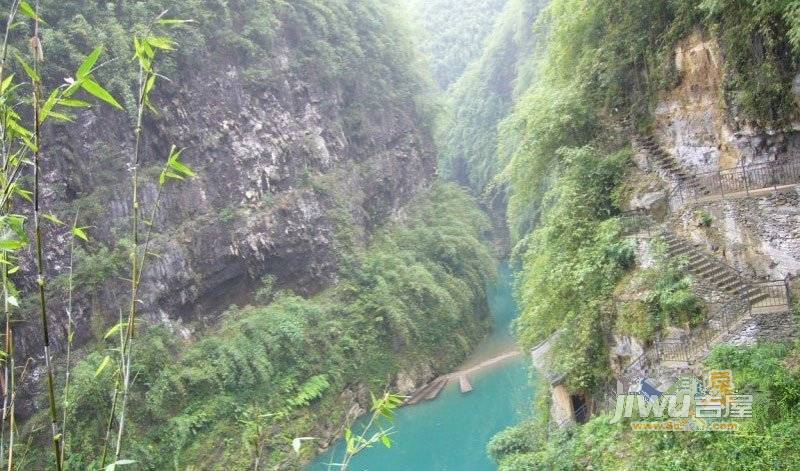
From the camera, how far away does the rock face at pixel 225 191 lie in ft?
47.1

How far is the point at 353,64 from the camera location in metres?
22.1

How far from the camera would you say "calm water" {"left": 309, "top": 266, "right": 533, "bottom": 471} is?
44.2 feet

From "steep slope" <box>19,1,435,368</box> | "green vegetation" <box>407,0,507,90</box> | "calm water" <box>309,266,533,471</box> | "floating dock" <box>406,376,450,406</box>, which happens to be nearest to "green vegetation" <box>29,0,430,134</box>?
"steep slope" <box>19,1,435,368</box>

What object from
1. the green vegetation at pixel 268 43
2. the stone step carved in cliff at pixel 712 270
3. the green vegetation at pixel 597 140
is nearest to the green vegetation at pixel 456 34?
the green vegetation at pixel 268 43

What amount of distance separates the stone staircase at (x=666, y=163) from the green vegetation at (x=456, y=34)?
32276 millimetres

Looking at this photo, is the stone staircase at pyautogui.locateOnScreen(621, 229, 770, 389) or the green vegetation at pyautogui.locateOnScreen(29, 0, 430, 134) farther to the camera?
the green vegetation at pyautogui.locateOnScreen(29, 0, 430, 134)

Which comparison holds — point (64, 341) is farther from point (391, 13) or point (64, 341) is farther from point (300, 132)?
point (391, 13)

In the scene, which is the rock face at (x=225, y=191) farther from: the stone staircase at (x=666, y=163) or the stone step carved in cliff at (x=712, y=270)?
the stone step carved in cliff at (x=712, y=270)

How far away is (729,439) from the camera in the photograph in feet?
19.2

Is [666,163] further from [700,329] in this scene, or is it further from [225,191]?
[225,191]

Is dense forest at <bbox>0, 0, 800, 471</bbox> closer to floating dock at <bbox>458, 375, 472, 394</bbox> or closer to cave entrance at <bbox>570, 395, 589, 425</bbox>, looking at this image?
cave entrance at <bbox>570, 395, 589, 425</bbox>

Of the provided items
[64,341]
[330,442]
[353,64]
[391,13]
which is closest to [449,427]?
[330,442]

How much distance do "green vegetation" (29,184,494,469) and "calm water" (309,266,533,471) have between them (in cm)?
154

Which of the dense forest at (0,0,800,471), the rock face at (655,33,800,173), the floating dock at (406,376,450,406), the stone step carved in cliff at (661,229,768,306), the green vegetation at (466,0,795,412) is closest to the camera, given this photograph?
the dense forest at (0,0,800,471)
